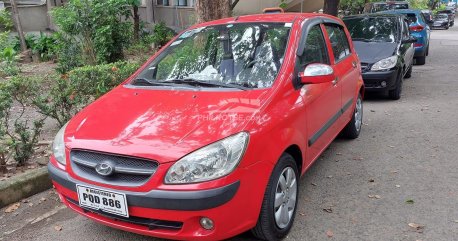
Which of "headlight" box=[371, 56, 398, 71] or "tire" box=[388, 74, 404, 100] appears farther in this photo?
"tire" box=[388, 74, 404, 100]

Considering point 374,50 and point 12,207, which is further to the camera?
point 374,50

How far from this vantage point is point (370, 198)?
3.80 meters

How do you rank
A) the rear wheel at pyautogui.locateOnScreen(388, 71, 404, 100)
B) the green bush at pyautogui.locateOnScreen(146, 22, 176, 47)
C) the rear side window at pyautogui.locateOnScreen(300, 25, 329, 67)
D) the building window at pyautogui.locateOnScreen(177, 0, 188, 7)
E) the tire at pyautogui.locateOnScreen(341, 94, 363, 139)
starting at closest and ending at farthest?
the rear side window at pyautogui.locateOnScreen(300, 25, 329, 67)
the tire at pyautogui.locateOnScreen(341, 94, 363, 139)
the rear wheel at pyautogui.locateOnScreen(388, 71, 404, 100)
the green bush at pyautogui.locateOnScreen(146, 22, 176, 47)
the building window at pyautogui.locateOnScreen(177, 0, 188, 7)

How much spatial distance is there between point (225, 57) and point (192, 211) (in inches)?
65.4

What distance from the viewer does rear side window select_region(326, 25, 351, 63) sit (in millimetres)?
4544

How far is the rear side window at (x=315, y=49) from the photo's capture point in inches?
149

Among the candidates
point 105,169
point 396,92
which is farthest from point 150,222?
point 396,92

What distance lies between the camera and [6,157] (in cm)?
442

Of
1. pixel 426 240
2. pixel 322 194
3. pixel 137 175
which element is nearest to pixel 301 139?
pixel 322 194

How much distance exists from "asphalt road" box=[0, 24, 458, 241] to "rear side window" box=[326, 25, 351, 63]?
1.21 metres

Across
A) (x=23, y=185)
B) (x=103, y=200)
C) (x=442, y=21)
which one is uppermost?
(x=103, y=200)

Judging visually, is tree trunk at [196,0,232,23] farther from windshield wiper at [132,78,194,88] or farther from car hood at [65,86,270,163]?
car hood at [65,86,270,163]

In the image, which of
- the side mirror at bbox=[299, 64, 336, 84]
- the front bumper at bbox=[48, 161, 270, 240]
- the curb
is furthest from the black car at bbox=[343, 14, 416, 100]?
the curb

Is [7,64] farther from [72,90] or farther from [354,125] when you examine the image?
[354,125]
